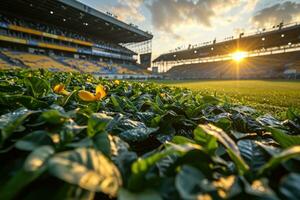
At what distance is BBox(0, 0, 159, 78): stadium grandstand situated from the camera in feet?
90.8

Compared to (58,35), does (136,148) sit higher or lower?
lower

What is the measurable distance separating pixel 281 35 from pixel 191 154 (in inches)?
1620

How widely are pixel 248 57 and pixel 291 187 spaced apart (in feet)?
165

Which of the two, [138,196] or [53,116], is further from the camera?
[53,116]

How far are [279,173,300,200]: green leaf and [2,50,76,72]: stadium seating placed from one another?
29.4m

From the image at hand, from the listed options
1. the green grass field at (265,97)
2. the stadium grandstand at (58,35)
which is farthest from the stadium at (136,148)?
the stadium grandstand at (58,35)

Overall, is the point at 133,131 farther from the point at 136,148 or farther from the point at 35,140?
the point at 35,140

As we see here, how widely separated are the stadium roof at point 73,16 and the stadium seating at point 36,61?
22.5 ft

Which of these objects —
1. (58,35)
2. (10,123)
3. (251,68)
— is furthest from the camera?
(251,68)

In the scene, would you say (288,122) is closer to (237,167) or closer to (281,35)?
(237,167)

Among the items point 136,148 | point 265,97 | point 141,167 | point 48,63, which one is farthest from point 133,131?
point 48,63

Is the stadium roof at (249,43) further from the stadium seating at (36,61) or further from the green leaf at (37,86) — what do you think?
the green leaf at (37,86)

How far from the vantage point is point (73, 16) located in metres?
32.0

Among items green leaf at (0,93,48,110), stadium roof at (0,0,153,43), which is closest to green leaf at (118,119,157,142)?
green leaf at (0,93,48,110)
